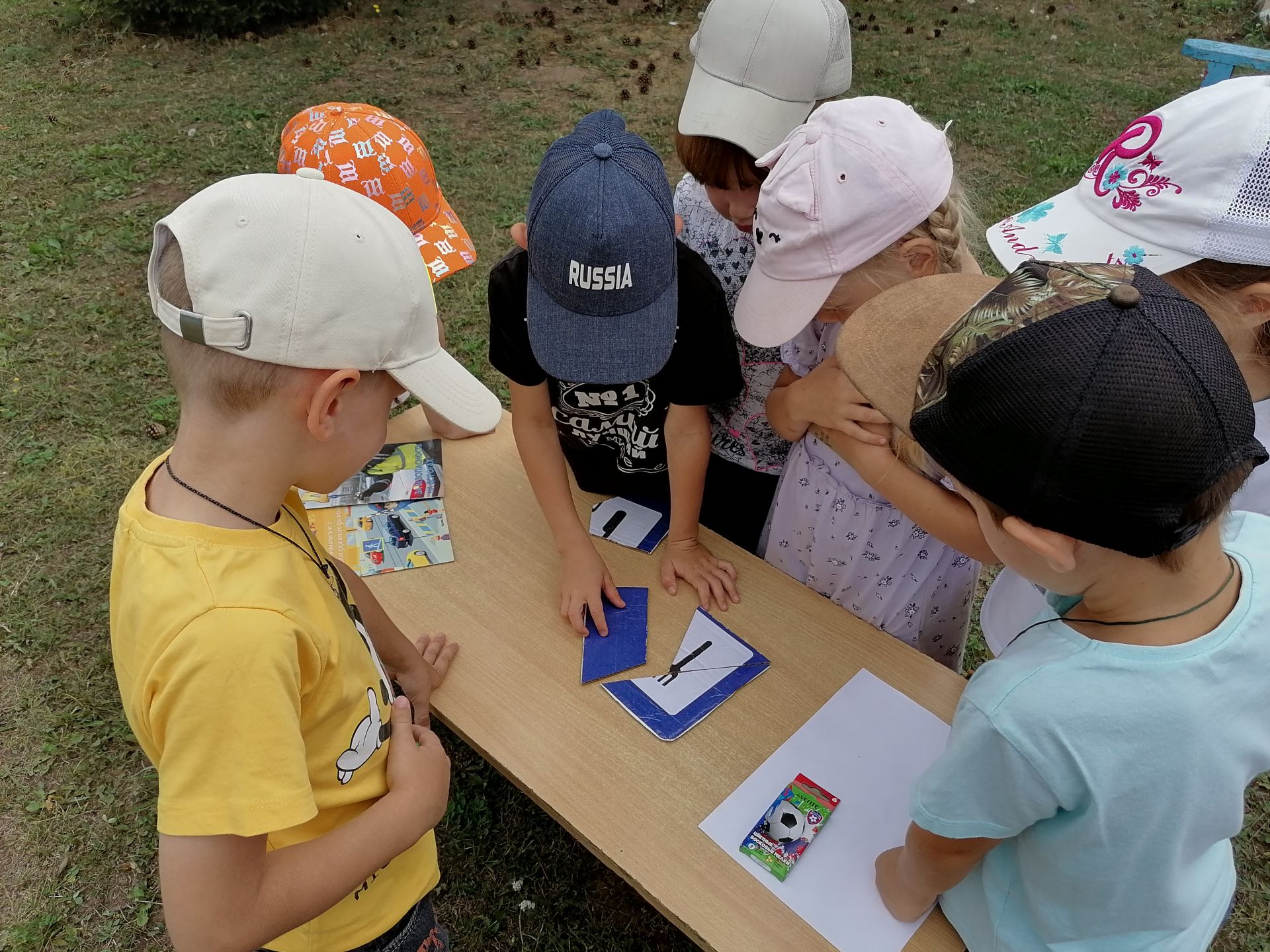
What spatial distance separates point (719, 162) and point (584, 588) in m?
0.94

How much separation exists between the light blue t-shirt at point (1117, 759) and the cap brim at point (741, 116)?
108 cm

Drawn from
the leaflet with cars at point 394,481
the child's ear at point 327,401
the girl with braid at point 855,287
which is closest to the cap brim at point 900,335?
the girl with braid at point 855,287

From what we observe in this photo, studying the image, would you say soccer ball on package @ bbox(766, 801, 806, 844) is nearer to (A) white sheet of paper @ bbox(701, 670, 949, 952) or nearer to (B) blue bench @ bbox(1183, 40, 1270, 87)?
(A) white sheet of paper @ bbox(701, 670, 949, 952)

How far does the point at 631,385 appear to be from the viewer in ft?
5.77

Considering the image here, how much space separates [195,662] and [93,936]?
163 cm

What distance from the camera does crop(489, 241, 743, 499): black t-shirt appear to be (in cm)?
161

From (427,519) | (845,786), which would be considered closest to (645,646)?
(845,786)

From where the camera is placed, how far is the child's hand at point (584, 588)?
1702 mm

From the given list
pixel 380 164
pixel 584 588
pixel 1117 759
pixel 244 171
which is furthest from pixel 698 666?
pixel 244 171

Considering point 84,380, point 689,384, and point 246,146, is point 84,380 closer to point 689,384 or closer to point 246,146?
point 246,146

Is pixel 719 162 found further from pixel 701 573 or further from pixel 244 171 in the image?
pixel 244 171

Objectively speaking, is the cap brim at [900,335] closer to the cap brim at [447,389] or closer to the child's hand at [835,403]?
the child's hand at [835,403]

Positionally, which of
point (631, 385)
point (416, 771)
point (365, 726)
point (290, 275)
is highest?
point (290, 275)

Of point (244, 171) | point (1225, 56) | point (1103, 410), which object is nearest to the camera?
point (1103, 410)
